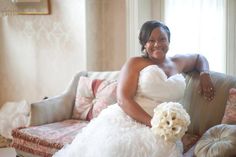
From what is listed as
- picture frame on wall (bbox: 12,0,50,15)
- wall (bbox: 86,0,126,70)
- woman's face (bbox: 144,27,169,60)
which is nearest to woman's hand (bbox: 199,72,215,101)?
woman's face (bbox: 144,27,169,60)

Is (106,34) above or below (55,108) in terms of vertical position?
above

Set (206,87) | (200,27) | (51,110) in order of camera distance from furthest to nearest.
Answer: (200,27), (51,110), (206,87)

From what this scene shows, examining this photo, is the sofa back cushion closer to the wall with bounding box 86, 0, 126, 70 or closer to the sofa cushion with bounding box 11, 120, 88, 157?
the sofa cushion with bounding box 11, 120, 88, 157

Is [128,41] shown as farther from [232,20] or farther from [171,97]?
[171,97]

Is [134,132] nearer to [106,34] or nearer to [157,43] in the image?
[157,43]

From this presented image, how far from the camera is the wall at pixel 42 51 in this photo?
3.65 metres

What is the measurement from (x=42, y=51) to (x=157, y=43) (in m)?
1.80

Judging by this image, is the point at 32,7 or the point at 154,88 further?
the point at 32,7

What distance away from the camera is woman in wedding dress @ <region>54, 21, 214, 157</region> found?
2.04 metres

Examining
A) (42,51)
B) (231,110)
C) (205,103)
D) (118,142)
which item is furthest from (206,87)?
(42,51)

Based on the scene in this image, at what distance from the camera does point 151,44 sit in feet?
8.15

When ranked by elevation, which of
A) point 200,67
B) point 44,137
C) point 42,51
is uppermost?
point 42,51

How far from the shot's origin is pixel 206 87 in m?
2.61

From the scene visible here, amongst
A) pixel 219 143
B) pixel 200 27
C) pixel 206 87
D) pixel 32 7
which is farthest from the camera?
pixel 32 7
